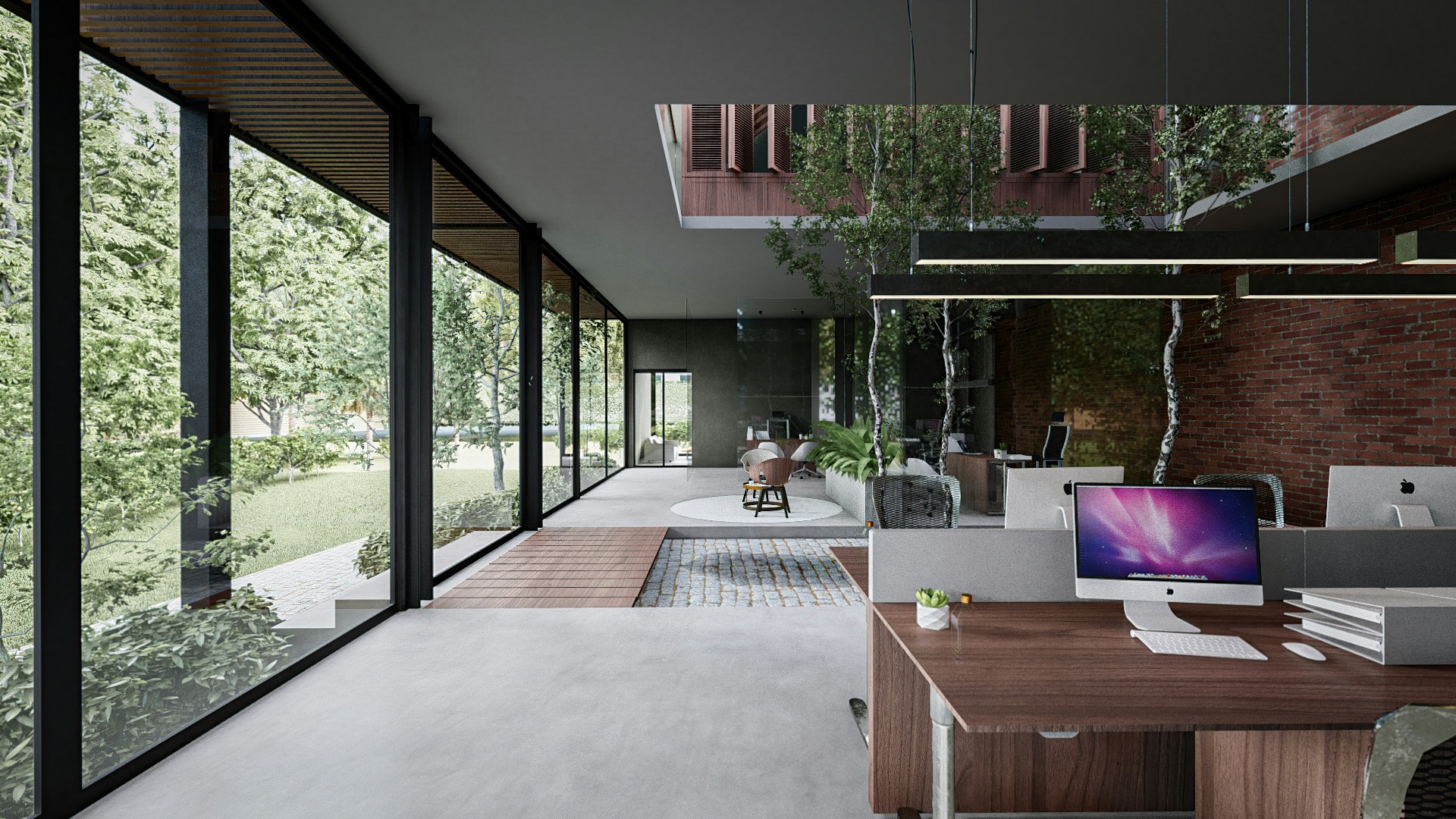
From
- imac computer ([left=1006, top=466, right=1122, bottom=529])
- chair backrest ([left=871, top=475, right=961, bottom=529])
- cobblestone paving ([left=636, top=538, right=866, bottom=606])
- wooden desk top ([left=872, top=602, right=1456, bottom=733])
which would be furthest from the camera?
cobblestone paving ([left=636, top=538, right=866, bottom=606])

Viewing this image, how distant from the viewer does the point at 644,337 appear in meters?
14.8

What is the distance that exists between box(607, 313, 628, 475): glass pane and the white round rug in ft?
12.1

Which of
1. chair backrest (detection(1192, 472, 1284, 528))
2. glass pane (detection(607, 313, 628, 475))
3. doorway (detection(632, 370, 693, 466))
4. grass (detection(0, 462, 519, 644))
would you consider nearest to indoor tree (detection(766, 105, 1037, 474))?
chair backrest (detection(1192, 472, 1284, 528))

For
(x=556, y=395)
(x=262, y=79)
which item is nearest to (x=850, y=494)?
(x=556, y=395)

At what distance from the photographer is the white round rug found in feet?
25.9

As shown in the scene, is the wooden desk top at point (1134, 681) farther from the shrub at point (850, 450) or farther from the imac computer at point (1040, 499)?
the shrub at point (850, 450)

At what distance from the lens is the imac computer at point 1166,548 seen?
2.15 meters

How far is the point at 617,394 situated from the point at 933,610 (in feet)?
38.3

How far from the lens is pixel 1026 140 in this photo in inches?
292

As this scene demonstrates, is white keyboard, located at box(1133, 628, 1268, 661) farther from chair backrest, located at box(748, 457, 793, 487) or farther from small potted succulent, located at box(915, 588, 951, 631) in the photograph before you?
chair backrest, located at box(748, 457, 793, 487)

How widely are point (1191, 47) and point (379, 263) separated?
16.4ft

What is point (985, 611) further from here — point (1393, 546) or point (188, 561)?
point (188, 561)

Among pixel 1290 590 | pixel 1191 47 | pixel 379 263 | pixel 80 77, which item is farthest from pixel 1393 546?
pixel 379 263

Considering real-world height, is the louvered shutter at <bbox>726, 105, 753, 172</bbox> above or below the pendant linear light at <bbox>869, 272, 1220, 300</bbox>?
above
